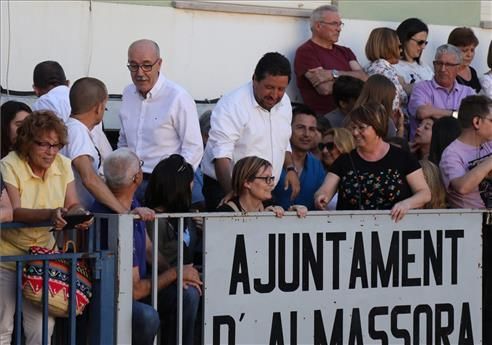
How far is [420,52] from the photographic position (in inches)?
400

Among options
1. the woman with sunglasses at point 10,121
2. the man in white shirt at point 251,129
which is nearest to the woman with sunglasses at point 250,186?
the man in white shirt at point 251,129

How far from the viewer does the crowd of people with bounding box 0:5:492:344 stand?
6.49 metres

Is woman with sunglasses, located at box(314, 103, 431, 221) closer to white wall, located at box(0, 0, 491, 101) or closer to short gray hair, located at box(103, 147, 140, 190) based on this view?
short gray hair, located at box(103, 147, 140, 190)

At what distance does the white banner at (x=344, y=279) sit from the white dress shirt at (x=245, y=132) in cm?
114

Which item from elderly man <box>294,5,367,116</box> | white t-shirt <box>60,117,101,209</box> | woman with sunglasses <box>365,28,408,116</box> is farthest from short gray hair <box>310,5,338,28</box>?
white t-shirt <box>60,117,101,209</box>

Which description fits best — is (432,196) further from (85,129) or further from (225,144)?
(85,129)

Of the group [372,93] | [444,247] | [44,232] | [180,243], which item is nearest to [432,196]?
[444,247]

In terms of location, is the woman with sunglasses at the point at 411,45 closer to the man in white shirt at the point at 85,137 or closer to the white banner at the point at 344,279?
the white banner at the point at 344,279

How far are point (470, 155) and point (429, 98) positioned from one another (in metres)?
1.96

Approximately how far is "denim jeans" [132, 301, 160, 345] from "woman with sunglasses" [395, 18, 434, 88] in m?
4.29

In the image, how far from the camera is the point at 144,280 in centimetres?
652

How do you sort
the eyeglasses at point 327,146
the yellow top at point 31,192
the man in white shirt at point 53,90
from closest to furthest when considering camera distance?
the yellow top at point 31,192 < the man in white shirt at point 53,90 < the eyeglasses at point 327,146

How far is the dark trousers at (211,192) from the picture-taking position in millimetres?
7961

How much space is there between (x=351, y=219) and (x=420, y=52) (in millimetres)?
3523
